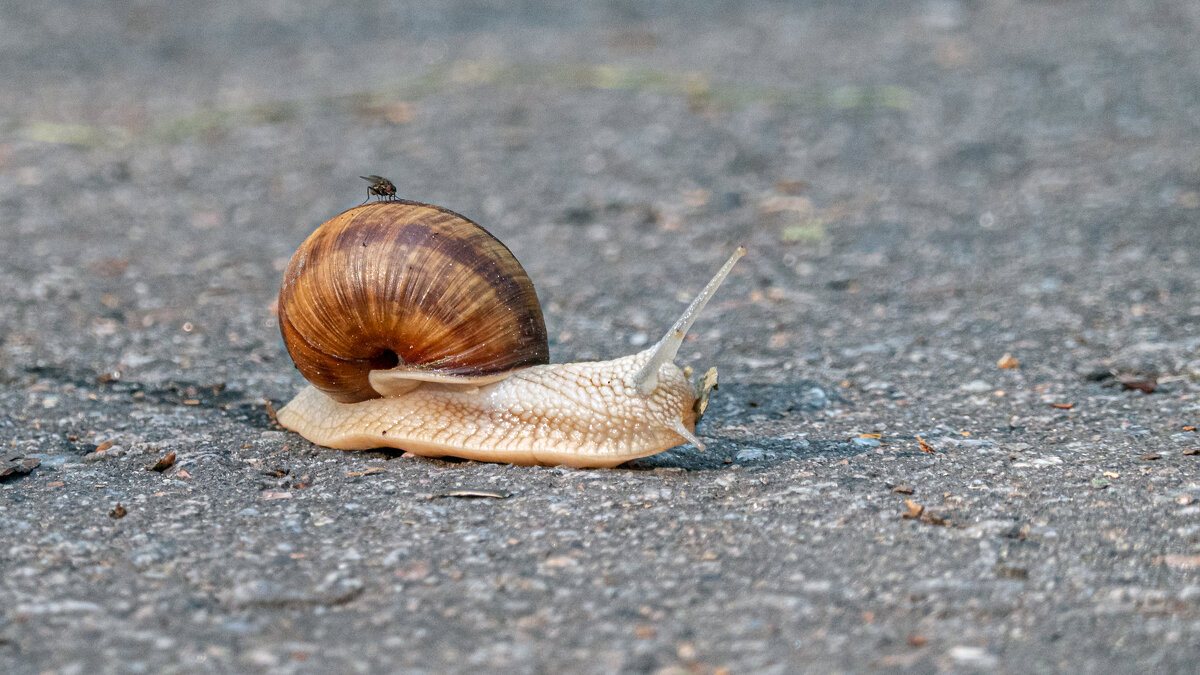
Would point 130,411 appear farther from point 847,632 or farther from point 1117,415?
point 1117,415

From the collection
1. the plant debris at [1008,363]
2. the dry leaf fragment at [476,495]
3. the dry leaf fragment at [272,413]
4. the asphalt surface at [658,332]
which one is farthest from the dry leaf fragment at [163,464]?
the plant debris at [1008,363]

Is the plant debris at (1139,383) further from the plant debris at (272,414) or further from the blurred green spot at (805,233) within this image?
the plant debris at (272,414)

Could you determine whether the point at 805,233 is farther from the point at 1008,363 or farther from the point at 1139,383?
the point at 1139,383

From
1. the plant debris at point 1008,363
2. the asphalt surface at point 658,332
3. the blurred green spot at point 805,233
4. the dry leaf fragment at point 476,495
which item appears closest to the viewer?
the asphalt surface at point 658,332

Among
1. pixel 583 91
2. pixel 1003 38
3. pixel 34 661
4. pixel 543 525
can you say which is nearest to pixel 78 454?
pixel 34 661

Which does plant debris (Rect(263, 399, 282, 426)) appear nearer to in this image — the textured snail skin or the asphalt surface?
the asphalt surface

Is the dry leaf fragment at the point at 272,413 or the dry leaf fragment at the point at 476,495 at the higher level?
the dry leaf fragment at the point at 272,413
